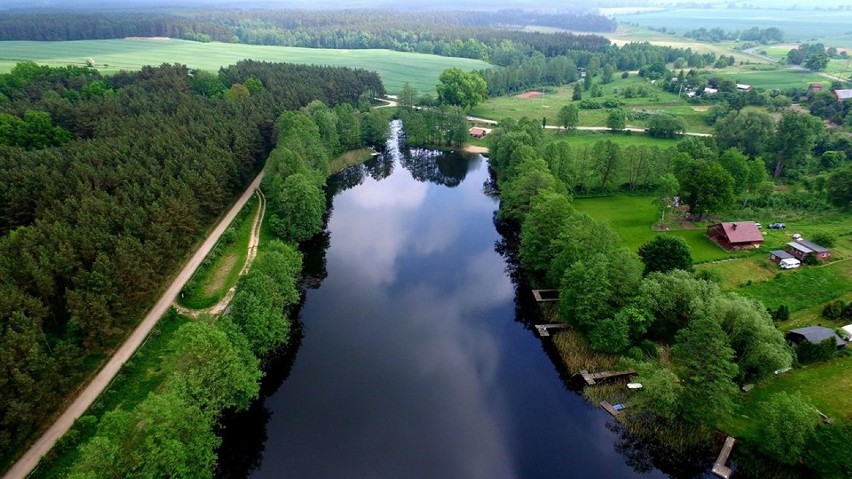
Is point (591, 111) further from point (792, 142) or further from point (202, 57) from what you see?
point (202, 57)

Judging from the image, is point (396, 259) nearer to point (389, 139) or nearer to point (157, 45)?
point (389, 139)

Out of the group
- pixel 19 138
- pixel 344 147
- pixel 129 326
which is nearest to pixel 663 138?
pixel 344 147

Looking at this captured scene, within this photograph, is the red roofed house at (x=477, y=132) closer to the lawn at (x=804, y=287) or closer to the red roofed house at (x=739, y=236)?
A: the red roofed house at (x=739, y=236)

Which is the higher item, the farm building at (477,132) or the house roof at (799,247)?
the farm building at (477,132)

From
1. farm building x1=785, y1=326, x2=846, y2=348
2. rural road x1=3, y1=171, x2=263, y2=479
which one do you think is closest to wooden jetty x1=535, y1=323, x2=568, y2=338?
farm building x1=785, y1=326, x2=846, y2=348

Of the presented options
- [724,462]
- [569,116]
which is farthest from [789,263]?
[569,116]

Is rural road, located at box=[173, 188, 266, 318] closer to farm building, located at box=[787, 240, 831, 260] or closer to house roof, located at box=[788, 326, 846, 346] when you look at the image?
house roof, located at box=[788, 326, 846, 346]

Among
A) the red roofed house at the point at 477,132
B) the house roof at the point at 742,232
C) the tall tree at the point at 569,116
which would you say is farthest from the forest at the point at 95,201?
the tall tree at the point at 569,116
